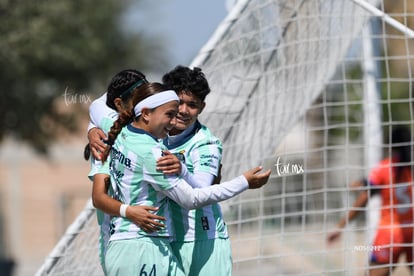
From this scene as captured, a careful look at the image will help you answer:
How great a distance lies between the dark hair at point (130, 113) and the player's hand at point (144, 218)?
378mm

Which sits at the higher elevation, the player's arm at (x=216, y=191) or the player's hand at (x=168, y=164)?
the player's hand at (x=168, y=164)

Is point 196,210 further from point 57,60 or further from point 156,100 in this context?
point 57,60

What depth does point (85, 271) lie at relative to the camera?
6539 millimetres

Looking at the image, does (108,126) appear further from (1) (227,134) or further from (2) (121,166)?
(1) (227,134)

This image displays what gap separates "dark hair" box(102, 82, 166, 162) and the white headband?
3 centimetres

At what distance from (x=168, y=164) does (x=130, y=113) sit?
36 centimetres

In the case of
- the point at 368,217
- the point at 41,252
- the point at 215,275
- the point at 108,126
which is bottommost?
the point at 41,252

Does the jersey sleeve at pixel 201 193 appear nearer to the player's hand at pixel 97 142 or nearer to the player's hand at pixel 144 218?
the player's hand at pixel 144 218

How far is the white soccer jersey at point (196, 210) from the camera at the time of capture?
5449 millimetres

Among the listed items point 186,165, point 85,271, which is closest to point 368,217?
point 85,271

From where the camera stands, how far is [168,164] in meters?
4.95

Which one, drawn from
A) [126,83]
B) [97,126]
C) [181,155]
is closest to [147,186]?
[181,155]

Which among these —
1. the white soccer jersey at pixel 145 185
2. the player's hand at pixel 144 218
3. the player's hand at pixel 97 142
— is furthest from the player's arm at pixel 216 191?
the player's hand at pixel 97 142

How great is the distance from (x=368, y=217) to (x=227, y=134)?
2.62m
